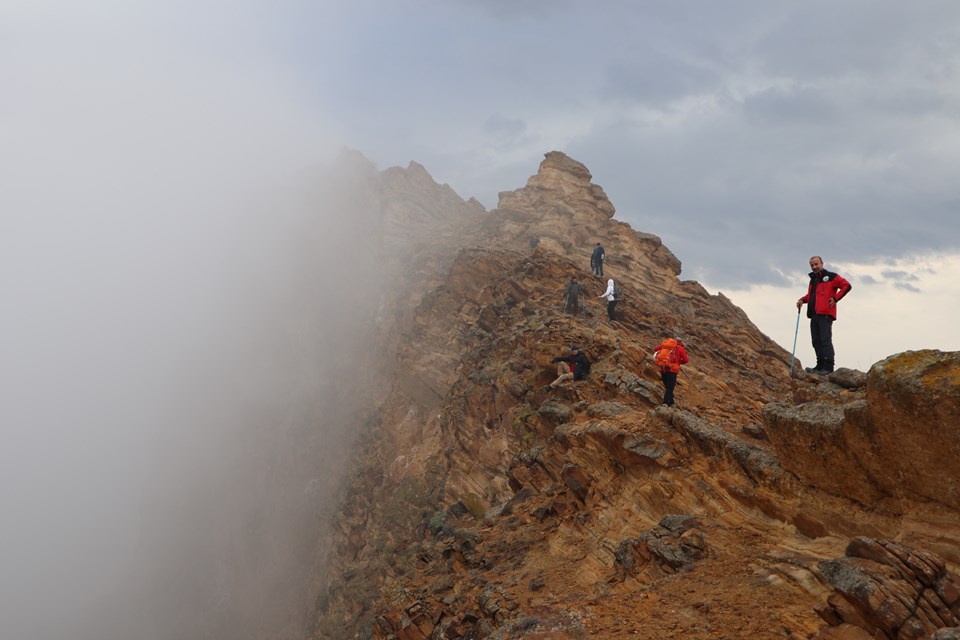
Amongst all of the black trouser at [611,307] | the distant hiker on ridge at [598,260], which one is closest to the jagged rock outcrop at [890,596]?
the black trouser at [611,307]

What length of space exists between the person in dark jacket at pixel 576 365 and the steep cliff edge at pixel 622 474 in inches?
19.2

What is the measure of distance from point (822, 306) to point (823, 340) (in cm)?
90

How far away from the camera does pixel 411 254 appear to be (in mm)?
67125

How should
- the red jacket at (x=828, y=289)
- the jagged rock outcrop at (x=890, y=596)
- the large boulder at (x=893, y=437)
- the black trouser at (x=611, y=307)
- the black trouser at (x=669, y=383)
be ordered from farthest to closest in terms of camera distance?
1. the black trouser at (x=611, y=307)
2. the black trouser at (x=669, y=383)
3. the red jacket at (x=828, y=289)
4. the large boulder at (x=893, y=437)
5. the jagged rock outcrop at (x=890, y=596)

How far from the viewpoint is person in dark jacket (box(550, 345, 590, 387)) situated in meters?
23.2

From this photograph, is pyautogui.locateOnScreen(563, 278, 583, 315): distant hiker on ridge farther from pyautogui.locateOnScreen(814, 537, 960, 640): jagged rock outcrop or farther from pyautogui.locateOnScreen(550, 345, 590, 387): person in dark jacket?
pyautogui.locateOnScreen(814, 537, 960, 640): jagged rock outcrop

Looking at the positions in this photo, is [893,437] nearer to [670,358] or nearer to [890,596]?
[890,596]

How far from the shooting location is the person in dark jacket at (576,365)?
76.2 ft

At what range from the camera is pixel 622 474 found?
17.0m

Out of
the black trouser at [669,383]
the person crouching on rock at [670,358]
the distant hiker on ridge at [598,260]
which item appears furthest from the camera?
the distant hiker on ridge at [598,260]

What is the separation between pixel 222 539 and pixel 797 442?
63256 millimetres

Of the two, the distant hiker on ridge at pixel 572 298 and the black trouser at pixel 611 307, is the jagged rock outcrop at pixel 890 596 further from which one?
the distant hiker on ridge at pixel 572 298

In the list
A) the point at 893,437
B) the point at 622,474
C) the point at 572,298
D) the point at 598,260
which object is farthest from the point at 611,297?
the point at 893,437

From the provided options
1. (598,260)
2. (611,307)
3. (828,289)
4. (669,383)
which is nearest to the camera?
(828,289)
